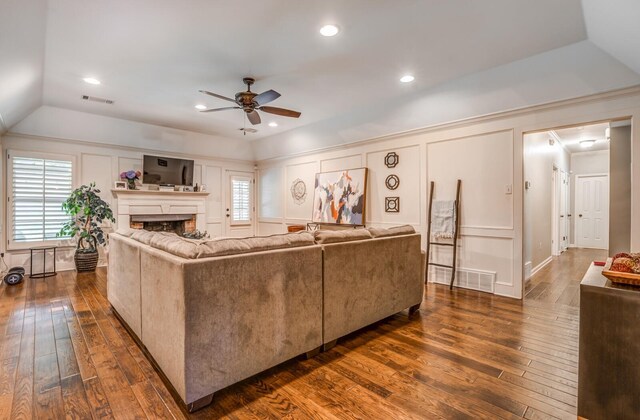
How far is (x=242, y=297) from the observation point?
1.88 metres

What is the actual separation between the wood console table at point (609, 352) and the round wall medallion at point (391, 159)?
3.68 meters

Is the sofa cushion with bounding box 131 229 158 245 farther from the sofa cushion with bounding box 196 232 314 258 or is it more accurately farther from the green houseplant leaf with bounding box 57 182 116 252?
the green houseplant leaf with bounding box 57 182 116 252

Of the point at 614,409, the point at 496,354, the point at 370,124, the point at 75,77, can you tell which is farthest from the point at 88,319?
the point at 370,124

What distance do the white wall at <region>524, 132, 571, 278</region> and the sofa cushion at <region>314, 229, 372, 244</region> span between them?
9.47ft

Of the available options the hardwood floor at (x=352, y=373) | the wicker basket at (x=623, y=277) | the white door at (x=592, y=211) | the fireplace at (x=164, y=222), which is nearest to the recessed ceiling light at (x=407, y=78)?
the hardwood floor at (x=352, y=373)

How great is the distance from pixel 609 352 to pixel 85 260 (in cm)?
661

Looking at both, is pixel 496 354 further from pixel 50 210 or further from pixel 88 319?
pixel 50 210

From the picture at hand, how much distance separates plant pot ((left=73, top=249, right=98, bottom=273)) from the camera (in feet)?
17.0

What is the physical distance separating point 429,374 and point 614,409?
94 cm

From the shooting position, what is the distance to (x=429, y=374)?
2098 millimetres

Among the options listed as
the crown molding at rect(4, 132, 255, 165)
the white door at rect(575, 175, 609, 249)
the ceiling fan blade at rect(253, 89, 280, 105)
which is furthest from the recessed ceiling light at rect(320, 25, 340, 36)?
the white door at rect(575, 175, 609, 249)

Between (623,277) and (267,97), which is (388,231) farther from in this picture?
(267,97)

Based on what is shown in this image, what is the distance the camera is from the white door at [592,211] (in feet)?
25.6

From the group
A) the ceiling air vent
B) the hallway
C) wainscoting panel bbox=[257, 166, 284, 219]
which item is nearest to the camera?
the hallway
